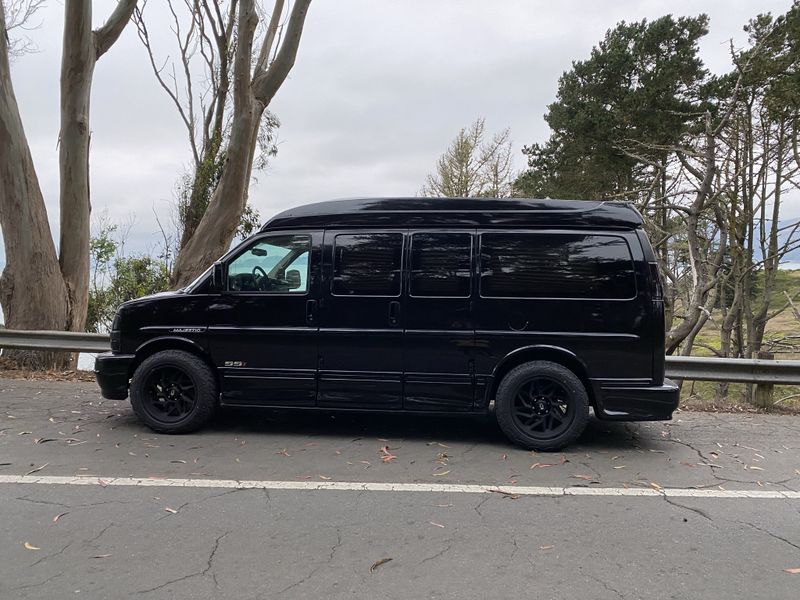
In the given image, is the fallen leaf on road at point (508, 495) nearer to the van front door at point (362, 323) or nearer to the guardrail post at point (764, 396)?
the van front door at point (362, 323)

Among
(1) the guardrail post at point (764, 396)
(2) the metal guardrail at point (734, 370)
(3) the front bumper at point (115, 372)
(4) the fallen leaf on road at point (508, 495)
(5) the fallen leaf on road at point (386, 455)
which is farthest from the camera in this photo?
(1) the guardrail post at point (764, 396)

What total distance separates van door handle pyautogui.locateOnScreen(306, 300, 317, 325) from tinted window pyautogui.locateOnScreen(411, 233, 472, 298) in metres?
0.94

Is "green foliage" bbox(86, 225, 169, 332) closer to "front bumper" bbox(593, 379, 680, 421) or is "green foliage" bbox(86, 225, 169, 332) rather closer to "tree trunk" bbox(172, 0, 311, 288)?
"tree trunk" bbox(172, 0, 311, 288)

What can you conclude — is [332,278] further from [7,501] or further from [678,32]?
[678,32]

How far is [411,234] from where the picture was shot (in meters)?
5.24

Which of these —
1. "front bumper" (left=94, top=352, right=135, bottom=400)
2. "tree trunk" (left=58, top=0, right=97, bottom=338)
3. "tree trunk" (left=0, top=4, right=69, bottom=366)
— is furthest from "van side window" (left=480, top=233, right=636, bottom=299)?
"tree trunk" (left=58, top=0, right=97, bottom=338)

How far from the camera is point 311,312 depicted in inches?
209

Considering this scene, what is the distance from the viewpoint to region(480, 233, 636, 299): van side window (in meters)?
4.98

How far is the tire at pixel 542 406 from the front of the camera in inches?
196

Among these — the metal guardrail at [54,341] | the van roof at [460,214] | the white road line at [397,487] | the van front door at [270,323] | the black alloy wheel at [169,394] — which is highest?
the van roof at [460,214]

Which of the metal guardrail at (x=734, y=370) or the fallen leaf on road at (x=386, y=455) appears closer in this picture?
the fallen leaf on road at (x=386, y=455)

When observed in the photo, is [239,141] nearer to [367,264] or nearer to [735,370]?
[367,264]

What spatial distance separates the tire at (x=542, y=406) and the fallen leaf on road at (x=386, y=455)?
1.03 m

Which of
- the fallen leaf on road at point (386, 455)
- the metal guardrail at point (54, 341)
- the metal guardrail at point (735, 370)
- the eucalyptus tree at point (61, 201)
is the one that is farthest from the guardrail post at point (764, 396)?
the eucalyptus tree at point (61, 201)
